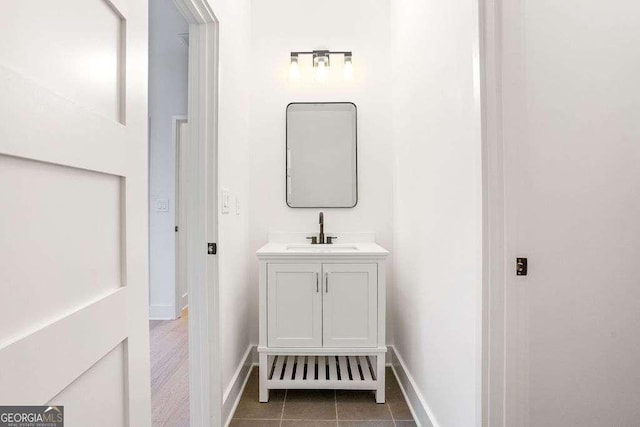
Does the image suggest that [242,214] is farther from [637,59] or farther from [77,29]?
[637,59]

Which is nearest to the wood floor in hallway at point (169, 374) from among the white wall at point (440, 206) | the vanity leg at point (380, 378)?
the vanity leg at point (380, 378)

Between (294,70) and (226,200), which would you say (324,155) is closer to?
(294,70)

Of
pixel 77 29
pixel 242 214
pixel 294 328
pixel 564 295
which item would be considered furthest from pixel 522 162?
pixel 242 214

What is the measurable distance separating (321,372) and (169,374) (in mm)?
1048

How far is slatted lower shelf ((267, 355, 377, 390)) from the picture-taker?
1.86m

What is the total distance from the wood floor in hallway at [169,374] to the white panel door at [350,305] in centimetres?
91

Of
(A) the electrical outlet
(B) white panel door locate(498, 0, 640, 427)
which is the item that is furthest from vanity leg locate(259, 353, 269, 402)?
(A) the electrical outlet

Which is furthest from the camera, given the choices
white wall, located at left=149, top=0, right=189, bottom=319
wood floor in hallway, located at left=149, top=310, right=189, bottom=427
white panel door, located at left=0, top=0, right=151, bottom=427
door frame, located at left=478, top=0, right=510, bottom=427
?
white wall, located at left=149, top=0, right=189, bottom=319

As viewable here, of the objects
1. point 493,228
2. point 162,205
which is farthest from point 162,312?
point 493,228

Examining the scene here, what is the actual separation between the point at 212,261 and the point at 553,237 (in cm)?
135

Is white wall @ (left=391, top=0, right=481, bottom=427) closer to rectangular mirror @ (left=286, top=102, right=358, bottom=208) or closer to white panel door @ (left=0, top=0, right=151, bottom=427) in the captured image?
rectangular mirror @ (left=286, top=102, right=358, bottom=208)

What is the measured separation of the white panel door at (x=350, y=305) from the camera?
73.4 inches

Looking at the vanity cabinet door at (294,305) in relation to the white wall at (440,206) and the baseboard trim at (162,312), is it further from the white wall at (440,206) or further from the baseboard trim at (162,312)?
the baseboard trim at (162,312)

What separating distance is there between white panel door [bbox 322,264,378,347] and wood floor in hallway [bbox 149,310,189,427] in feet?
2.97
